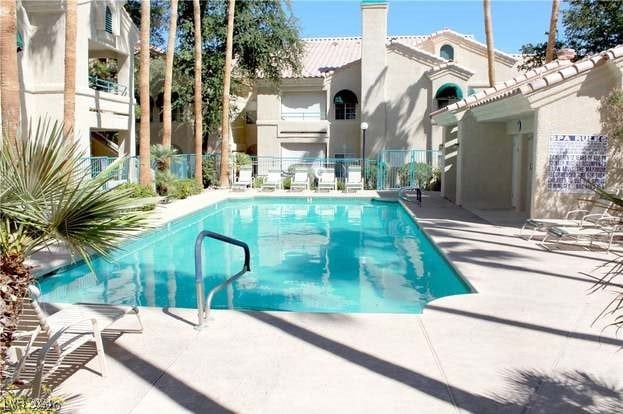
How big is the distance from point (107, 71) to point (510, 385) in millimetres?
34714

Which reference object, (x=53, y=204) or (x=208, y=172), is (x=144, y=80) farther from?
(x=53, y=204)

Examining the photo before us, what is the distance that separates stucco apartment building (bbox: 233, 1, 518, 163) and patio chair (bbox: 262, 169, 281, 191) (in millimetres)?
6098

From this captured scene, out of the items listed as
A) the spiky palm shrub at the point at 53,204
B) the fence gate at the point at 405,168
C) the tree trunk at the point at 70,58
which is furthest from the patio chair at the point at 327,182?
the spiky palm shrub at the point at 53,204

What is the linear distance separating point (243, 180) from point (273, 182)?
142 centimetres

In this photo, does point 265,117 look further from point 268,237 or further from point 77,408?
point 77,408

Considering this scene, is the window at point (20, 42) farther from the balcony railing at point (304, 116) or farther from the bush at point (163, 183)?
the balcony railing at point (304, 116)

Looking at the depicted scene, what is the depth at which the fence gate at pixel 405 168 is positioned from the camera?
28.6 metres

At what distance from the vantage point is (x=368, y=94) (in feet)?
106

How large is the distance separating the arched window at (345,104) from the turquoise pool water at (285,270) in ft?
49.8

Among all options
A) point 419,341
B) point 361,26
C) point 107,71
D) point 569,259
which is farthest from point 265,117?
point 419,341

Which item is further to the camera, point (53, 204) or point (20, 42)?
point (20, 42)

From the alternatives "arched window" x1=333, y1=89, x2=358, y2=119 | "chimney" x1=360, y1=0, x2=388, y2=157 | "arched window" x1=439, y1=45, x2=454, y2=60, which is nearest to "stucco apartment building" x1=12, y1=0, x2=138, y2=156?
"chimney" x1=360, y1=0, x2=388, y2=157

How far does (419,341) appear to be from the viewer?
654 centimetres

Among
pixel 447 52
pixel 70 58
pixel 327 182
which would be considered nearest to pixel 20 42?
pixel 70 58
